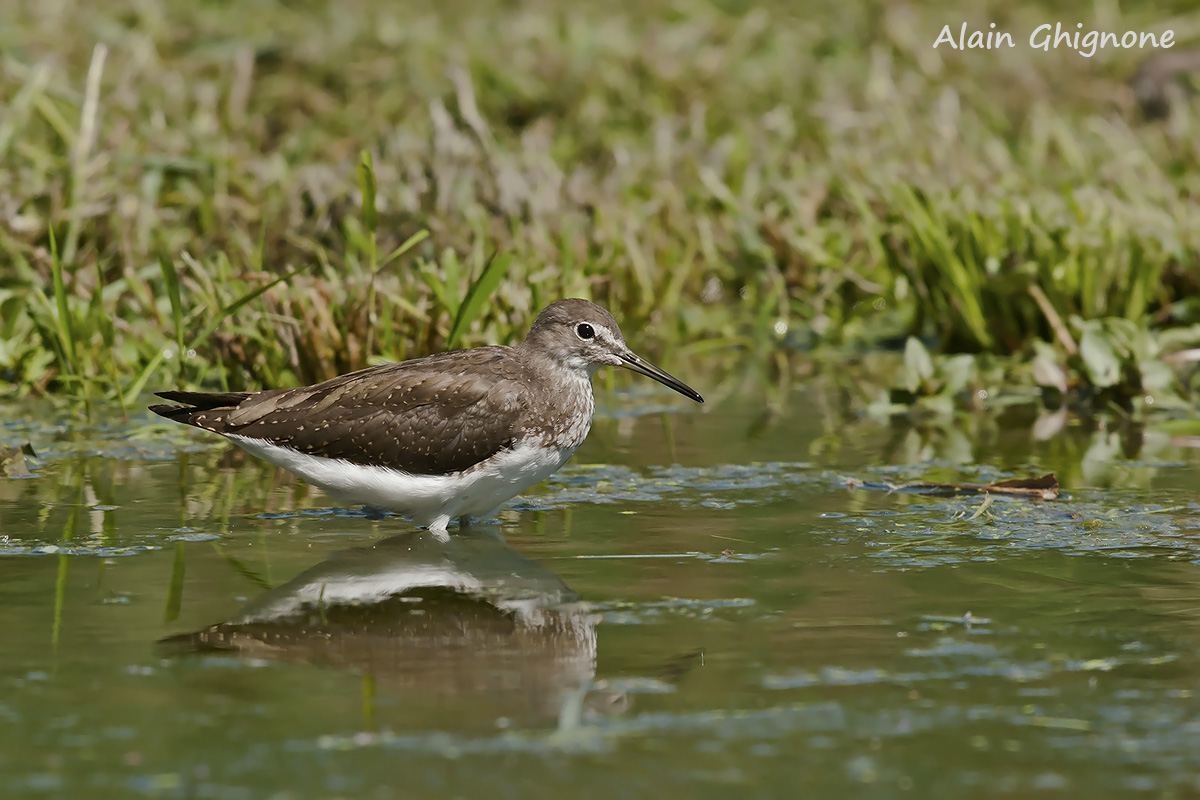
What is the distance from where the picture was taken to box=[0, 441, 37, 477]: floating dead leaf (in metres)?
7.55

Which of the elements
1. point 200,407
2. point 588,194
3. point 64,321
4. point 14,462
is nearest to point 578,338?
point 200,407

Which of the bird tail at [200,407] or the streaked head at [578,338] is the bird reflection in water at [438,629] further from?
the streaked head at [578,338]

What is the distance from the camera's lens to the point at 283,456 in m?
7.02

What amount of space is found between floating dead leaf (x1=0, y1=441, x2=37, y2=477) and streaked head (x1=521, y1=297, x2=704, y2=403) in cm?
237

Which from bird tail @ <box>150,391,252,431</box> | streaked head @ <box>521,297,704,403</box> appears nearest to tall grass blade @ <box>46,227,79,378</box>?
bird tail @ <box>150,391,252,431</box>

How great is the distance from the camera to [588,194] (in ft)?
41.3

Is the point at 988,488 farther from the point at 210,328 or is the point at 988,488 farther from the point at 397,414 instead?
the point at 210,328

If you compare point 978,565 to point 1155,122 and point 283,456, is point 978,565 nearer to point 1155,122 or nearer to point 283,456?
point 283,456

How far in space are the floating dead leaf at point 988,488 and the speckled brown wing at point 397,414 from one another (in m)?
1.74

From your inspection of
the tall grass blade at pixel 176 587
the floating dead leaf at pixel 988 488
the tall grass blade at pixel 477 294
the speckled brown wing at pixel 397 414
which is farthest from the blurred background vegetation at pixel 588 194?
the tall grass blade at pixel 176 587

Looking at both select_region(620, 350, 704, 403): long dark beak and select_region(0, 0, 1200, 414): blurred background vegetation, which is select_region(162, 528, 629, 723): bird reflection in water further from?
select_region(0, 0, 1200, 414): blurred background vegetation

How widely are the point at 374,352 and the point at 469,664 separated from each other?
4.32m

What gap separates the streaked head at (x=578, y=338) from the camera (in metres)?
7.49

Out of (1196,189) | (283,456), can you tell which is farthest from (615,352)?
(1196,189)
